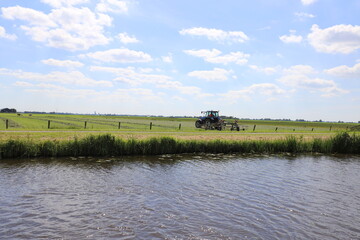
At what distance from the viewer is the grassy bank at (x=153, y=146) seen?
63.5 ft

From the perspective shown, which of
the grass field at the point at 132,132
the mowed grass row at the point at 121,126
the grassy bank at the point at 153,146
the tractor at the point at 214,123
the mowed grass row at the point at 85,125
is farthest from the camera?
the tractor at the point at 214,123

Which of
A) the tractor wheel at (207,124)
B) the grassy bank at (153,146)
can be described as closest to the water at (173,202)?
the grassy bank at (153,146)

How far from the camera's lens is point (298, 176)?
15.8 metres

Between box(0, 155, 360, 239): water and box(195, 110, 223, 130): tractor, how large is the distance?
81.4 feet

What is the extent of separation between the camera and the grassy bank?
19.3 meters

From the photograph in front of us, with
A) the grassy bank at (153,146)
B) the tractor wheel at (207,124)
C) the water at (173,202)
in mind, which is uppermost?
the tractor wheel at (207,124)

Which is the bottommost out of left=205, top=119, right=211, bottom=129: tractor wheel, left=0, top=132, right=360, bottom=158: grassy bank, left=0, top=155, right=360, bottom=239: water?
left=0, top=155, right=360, bottom=239: water

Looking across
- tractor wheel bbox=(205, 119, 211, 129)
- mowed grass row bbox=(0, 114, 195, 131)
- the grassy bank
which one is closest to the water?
the grassy bank

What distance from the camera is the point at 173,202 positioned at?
34.0 feet

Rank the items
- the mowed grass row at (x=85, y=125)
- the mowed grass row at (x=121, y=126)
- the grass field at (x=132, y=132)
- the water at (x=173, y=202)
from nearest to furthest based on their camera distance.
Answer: the water at (x=173, y=202) < the grass field at (x=132, y=132) < the mowed grass row at (x=85, y=125) < the mowed grass row at (x=121, y=126)

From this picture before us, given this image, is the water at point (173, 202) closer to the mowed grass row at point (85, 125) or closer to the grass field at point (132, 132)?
the grass field at point (132, 132)

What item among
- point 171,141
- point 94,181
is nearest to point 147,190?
point 94,181

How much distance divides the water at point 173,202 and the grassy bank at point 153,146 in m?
2.16

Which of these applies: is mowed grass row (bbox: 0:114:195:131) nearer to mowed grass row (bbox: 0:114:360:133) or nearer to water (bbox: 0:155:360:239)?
mowed grass row (bbox: 0:114:360:133)
